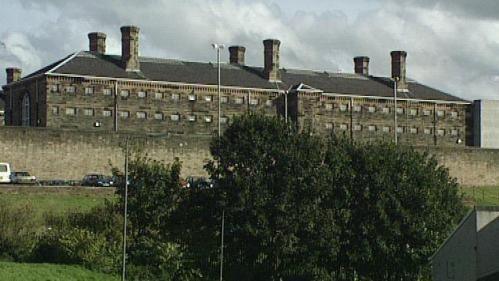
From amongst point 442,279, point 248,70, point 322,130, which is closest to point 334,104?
point 322,130

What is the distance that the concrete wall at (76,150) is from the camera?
56781 millimetres

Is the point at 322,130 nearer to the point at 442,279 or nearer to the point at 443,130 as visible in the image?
the point at 443,130

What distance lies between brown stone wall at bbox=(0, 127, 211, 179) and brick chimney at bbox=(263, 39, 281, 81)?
17.0 metres

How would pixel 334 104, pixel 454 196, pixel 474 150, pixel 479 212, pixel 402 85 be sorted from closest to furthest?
pixel 479 212 < pixel 454 196 < pixel 474 150 < pixel 334 104 < pixel 402 85

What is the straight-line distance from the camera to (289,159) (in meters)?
44.5

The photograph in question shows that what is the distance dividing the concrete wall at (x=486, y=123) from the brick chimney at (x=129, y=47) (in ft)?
97.6

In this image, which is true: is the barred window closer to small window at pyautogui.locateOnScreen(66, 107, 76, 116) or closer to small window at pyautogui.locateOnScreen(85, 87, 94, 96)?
small window at pyautogui.locateOnScreen(85, 87, 94, 96)

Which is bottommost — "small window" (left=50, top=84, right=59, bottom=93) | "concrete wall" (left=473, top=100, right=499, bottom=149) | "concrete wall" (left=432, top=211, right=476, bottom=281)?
"concrete wall" (left=432, top=211, right=476, bottom=281)

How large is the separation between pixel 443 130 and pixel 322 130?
38.5ft

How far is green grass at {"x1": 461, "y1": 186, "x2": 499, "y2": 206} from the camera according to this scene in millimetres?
60656

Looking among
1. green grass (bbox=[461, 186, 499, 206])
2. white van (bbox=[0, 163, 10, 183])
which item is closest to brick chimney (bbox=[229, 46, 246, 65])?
green grass (bbox=[461, 186, 499, 206])

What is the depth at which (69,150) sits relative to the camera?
192ft

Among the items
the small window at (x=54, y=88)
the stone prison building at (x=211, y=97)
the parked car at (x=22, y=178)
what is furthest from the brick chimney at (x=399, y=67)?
the parked car at (x=22, y=178)

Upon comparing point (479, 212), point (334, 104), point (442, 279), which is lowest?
point (442, 279)
